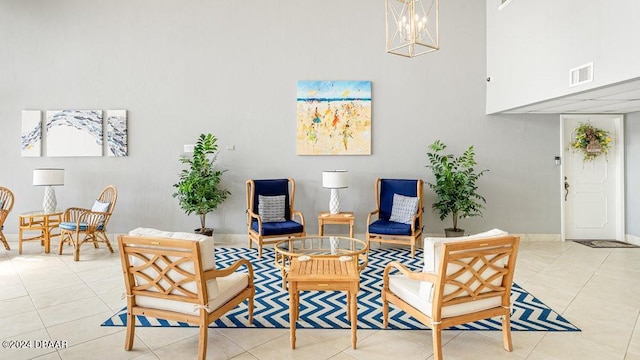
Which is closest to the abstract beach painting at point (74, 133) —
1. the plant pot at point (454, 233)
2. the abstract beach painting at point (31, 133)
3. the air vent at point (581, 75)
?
the abstract beach painting at point (31, 133)

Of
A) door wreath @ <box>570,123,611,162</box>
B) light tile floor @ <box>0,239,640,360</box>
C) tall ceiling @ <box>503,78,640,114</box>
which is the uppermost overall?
tall ceiling @ <box>503,78,640,114</box>

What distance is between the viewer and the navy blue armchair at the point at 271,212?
5039 millimetres

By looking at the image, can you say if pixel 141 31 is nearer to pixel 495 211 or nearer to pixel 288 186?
pixel 288 186

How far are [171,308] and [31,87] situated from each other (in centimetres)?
557

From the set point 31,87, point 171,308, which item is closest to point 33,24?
point 31,87

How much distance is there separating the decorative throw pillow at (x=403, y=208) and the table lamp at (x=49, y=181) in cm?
502

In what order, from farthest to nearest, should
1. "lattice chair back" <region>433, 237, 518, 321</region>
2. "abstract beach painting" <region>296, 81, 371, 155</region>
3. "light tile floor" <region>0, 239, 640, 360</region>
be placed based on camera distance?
"abstract beach painting" <region>296, 81, 371, 155</region> → "light tile floor" <region>0, 239, 640, 360</region> → "lattice chair back" <region>433, 237, 518, 321</region>

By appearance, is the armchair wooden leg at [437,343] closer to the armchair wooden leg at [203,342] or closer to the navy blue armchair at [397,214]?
the armchair wooden leg at [203,342]

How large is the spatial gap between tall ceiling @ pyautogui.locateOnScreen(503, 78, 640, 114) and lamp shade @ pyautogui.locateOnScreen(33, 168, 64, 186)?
6852 mm

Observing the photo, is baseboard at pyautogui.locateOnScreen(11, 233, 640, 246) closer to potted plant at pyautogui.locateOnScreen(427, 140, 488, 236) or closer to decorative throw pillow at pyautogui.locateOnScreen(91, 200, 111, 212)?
potted plant at pyautogui.locateOnScreen(427, 140, 488, 236)

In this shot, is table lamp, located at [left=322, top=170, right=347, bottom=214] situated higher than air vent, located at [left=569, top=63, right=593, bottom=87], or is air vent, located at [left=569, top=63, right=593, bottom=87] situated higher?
air vent, located at [left=569, top=63, right=593, bottom=87]

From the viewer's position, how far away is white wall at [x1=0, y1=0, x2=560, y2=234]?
19.4ft

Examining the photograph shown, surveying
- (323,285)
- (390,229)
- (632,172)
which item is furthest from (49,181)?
(632,172)

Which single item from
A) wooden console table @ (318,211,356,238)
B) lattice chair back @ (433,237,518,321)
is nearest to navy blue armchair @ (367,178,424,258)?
wooden console table @ (318,211,356,238)
